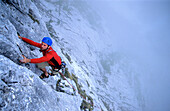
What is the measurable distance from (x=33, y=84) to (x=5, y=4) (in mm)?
4953

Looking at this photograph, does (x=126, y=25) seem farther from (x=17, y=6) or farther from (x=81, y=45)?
(x=17, y=6)

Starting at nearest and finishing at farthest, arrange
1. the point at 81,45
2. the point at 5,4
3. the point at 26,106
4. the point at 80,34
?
the point at 26,106 < the point at 5,4 < the point at 81,45 < the point at 80,34

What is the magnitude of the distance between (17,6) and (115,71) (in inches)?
2088

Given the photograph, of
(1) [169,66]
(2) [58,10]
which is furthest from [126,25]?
(2) [58,10]

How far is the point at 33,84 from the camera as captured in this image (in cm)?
369

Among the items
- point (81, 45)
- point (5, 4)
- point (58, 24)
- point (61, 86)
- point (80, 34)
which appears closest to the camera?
point (5, 4)

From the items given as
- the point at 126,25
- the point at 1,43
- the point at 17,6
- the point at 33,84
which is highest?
the point at 126,25

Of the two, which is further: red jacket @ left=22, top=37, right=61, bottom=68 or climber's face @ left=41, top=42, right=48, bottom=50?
climber's face @ left=41, top=42, right=48, bottom=50

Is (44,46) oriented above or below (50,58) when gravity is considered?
above

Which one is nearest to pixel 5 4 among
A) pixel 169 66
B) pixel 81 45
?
pixel 81 45

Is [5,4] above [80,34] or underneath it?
underneath

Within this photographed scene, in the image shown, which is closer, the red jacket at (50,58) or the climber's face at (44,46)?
the red jacket at (50,58)

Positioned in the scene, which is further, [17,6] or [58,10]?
[58,10]

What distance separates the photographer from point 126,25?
105 meters
